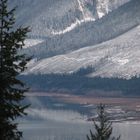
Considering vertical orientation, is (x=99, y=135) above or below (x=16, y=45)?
below

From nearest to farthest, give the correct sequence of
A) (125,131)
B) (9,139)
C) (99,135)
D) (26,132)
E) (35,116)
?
1. (9,139)
2. (99,135)
3. (26,132)
4. (125,131)
5. (35,116)

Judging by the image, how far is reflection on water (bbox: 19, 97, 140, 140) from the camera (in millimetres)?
99950

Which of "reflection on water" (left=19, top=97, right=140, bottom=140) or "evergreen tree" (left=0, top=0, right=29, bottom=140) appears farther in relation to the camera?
"reflection on water" (left=19, top=97, right=140, bottom=140)

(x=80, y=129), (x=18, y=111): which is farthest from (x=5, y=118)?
(x=80, y=129)

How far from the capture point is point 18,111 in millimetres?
18922

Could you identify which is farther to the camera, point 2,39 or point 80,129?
point 80,129

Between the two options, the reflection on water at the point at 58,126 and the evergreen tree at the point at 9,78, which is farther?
the reflection on water at the point at 58,126

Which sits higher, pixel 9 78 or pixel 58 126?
pixel 9 78

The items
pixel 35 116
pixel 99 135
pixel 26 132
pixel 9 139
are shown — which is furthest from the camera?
pixel 35 116

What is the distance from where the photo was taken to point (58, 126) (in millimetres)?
119250

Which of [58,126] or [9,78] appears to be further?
[58,126]

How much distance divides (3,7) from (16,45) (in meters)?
1.04

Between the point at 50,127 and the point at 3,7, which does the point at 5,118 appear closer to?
the point at 3,7

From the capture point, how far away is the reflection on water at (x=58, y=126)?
9995 centimetres
